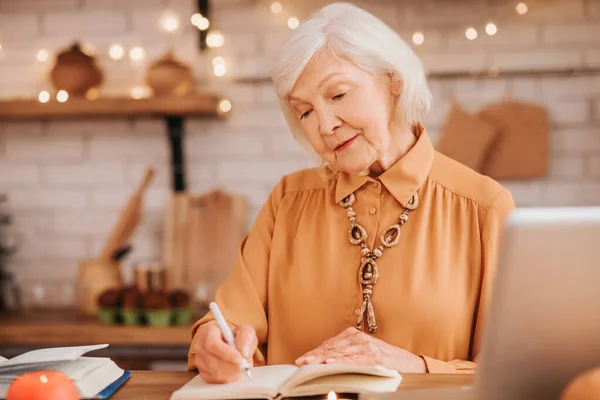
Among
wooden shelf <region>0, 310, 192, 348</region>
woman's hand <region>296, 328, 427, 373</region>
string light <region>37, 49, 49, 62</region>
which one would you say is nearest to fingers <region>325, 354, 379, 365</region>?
woman's hand <region>296, 328, 427, 373</region>

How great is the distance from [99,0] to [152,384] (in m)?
2.05

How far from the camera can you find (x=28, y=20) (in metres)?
2.82

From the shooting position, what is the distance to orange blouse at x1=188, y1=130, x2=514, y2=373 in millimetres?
1356

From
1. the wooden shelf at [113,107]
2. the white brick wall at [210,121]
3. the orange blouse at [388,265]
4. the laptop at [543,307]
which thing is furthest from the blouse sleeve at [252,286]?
the white brick wall at [210,121]

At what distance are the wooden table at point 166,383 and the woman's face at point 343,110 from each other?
463 millimetres

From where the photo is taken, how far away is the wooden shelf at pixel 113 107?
2568 mm

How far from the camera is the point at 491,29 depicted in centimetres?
262

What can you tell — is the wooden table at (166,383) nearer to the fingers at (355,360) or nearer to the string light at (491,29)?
the fingers at (355,360)

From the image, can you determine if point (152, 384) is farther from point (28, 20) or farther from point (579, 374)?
point (28, 20)

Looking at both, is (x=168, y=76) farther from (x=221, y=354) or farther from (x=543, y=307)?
(x=543, y=307)

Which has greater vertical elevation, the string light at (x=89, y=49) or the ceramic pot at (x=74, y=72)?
the string light at (x=89, y=49)

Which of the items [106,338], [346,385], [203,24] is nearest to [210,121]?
[203,24]

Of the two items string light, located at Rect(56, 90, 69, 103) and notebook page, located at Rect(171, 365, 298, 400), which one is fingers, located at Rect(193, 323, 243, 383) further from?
string light, located at Rect(56, 90, 69, 103)

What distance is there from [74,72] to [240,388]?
1.94 metres
